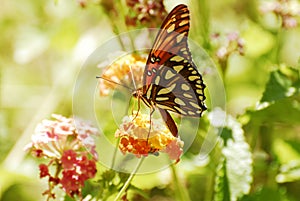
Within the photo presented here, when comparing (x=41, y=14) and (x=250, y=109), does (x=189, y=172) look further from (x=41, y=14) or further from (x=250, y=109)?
(x=41, y=14)

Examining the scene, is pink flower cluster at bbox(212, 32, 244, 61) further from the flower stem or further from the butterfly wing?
the flower stem

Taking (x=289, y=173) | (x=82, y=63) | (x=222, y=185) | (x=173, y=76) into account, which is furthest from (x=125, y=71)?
(x=82, y=63)

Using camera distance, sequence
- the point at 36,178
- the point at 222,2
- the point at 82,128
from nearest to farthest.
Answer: the point at 82,128
the point at 36,178
the point at 222,2

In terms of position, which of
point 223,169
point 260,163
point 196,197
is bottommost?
point 196,197

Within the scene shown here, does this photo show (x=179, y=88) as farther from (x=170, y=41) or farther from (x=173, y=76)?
(x=170, y=41)

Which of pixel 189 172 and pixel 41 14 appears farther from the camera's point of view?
pixel 41 14

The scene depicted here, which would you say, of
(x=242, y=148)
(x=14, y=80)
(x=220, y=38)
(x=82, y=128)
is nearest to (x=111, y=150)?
(x=82, y=128)
